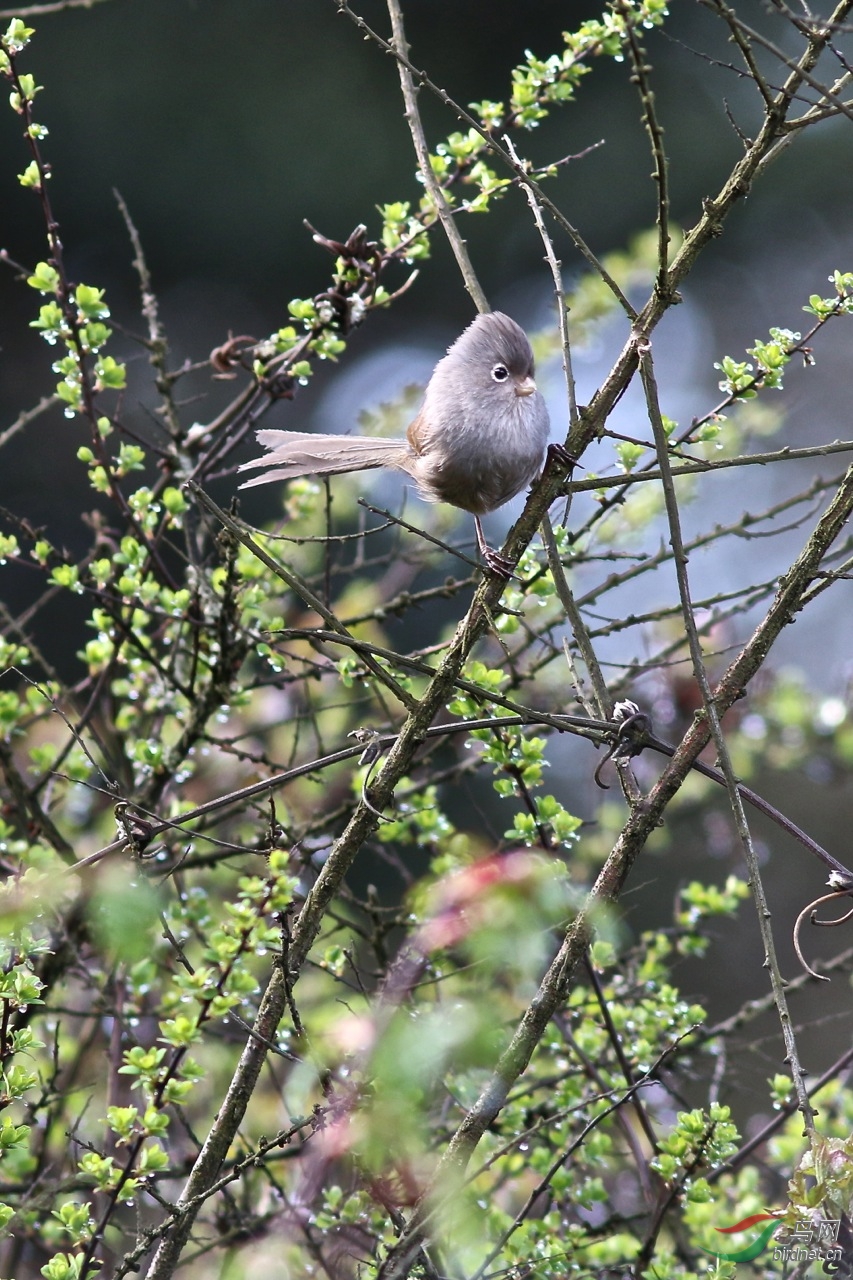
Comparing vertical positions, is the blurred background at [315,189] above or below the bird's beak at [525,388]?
above

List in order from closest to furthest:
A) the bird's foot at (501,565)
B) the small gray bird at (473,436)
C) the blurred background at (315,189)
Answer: the bird's foot at (501,565), the small gray bird at (473,436), the blurred background at (315,189)

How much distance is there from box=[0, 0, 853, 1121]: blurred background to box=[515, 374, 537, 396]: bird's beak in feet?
11.3

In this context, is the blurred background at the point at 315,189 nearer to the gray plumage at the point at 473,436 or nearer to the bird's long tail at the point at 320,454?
the bird's long tail at the point at 320,454

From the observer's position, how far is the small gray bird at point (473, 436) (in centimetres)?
214

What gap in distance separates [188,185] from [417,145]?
5.32 m

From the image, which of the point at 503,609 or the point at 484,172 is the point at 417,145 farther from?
the point at 503,609

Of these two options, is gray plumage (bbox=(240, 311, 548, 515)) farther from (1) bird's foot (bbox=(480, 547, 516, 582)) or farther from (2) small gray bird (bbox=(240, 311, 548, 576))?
(1) bird's foot (bbox=(480, 547, 516, 582))

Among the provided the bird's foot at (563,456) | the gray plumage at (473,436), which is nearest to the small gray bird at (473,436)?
the gray plumage at (473,436)

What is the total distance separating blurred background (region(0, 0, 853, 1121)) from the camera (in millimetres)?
6629

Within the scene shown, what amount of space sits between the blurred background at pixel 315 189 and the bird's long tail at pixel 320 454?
326cm

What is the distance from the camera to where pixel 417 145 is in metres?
2.06

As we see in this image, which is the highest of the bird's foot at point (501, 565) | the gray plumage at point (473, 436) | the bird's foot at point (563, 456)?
the gray plumage at point (473, 436)

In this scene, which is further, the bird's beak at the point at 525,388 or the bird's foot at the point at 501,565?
the bird's beak at the point at 525,388

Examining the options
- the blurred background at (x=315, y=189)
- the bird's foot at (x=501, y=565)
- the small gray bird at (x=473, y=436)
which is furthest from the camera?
the blurred background at (x=315, y=189)
